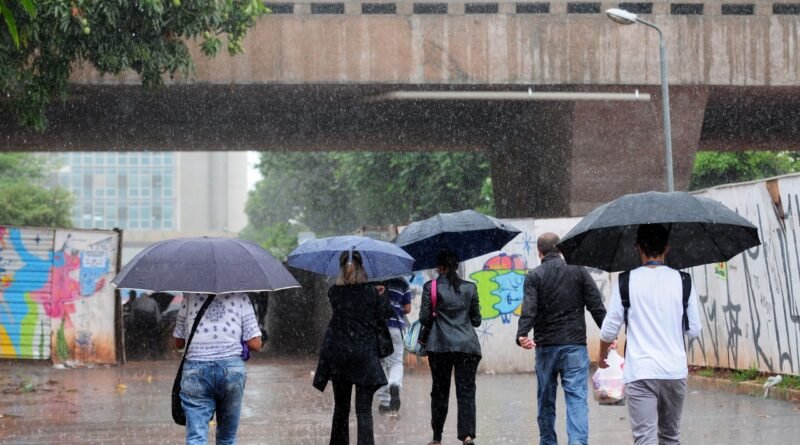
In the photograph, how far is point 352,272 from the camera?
8344 millimetres

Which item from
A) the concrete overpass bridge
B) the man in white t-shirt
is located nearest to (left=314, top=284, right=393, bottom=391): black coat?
the man in white t-shirt

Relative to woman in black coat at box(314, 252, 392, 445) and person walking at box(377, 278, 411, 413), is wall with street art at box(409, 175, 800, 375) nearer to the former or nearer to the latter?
person walking at box(377, 278, 411, 413)

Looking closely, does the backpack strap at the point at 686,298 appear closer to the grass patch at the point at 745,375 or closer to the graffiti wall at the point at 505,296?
the grass patch at the point at 745,375

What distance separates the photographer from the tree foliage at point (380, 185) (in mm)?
40281

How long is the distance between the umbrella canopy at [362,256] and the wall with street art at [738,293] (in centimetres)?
541

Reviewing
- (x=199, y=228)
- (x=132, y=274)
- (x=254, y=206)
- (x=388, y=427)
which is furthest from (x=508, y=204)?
(x=199, y=228)

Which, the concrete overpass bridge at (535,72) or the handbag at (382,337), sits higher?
the concrete overpass bridge at (535,72)

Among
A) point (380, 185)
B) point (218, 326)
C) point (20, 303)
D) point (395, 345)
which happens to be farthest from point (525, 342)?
point (380, 185)

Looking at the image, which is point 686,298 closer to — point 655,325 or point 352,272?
point 655,325

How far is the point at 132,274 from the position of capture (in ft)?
22.4

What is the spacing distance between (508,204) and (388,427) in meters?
17.4

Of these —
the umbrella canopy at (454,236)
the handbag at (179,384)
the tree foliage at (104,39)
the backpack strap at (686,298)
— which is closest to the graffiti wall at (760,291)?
the umbrella canopy at (454,236)

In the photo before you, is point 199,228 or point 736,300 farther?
point 199,228

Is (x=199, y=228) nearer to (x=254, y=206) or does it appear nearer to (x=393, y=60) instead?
(x=254, y=206)
